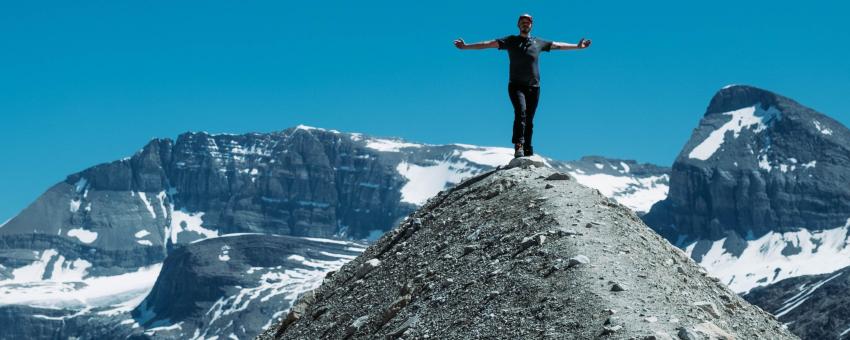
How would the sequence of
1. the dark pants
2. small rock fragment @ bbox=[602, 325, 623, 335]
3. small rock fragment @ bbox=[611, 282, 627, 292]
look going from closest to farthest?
1. small rock fragment @ bbox=[602, 325, 623, 335]
2. small rock fragment @ bbox=[611, 282, 627, 292]
3. the dark pants

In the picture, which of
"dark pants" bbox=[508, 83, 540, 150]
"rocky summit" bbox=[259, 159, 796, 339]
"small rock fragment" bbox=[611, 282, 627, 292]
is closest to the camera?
"rocky summit" bbox=[259, 159, 796, 339]

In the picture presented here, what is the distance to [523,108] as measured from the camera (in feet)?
92.4

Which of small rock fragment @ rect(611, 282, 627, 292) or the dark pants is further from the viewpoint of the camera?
the dark pants

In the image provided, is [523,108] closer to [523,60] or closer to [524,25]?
[523,60]

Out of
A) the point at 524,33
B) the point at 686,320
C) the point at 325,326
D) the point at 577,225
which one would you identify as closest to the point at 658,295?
the point at 686,320

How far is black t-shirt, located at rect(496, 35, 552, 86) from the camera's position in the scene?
27375 mm

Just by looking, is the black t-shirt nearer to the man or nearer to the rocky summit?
the man

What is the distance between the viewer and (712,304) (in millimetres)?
21219

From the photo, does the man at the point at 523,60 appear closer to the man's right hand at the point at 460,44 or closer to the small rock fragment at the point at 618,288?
the man's right hand at the point at 460,44

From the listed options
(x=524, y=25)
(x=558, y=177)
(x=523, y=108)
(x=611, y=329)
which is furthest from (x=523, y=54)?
(x=611, y=329)

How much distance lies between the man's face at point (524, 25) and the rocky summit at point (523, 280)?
2680mm

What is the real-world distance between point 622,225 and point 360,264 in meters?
5.59

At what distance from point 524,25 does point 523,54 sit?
548 mm

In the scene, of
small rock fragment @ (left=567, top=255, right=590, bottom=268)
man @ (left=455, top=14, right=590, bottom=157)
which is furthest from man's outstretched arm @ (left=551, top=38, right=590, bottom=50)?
small rock fragment @ (left=567, top=255, right=590, bottom=268)
